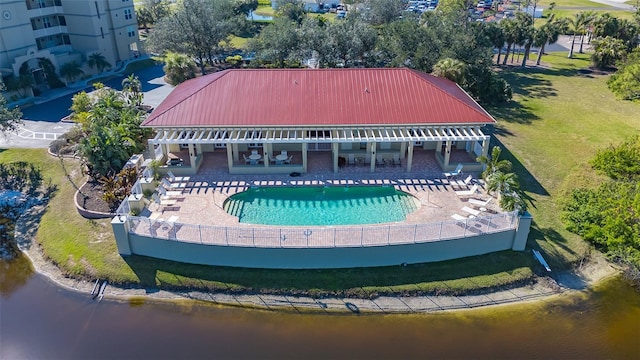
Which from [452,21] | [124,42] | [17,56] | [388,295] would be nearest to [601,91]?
[452,21]

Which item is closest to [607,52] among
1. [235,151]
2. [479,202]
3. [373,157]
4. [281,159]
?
[479,202]

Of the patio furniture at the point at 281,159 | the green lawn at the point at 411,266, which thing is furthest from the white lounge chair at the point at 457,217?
the patio furniture at the point at 281,159

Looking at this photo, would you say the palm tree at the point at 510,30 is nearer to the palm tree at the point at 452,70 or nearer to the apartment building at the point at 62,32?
the palm tree at the point at 452,70

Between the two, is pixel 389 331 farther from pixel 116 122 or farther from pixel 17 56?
pixel 17 56

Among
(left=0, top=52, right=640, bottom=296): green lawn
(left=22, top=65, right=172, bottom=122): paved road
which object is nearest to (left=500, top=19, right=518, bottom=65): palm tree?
(left=0, top=52, right=640, bottom=296): green lawn

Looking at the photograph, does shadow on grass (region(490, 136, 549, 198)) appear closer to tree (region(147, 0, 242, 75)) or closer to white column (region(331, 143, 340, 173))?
white column (region(331, 143, 340, 173))

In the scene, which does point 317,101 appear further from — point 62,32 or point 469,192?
point 62,32
